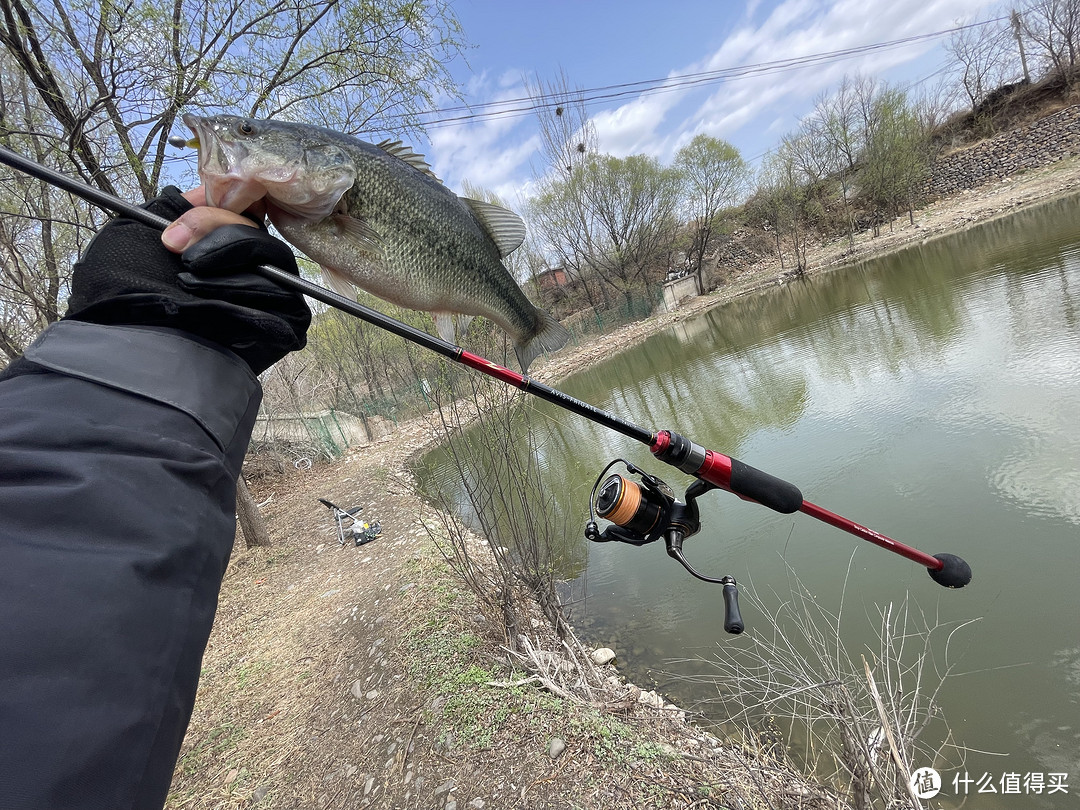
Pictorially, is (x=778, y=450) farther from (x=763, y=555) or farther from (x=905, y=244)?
(x=905, y=244)

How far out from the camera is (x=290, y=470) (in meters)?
14.5

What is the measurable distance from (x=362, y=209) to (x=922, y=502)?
6.01 m

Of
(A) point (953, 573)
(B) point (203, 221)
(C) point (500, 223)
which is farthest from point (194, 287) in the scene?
(A) point (953, 573)

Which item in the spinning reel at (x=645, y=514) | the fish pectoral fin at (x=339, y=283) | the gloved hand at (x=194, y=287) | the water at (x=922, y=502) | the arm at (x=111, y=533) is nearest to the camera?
the arm at (x=111, y=533)

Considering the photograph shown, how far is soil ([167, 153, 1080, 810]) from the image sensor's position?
8.49ft

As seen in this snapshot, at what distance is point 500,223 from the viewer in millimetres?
1916

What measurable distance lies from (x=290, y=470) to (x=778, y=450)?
43.6 feet

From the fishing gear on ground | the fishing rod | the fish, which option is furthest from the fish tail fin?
the fishing gear on ground

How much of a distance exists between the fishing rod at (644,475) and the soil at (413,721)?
126 centimetres

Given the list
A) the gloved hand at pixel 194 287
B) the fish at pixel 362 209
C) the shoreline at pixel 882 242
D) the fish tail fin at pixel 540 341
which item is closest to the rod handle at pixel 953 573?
the fish tail fin at pixel 540 341

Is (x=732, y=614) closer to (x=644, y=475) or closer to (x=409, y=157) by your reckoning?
(x=644, y=475)

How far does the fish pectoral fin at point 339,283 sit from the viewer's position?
5.27ft

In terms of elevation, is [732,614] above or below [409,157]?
below

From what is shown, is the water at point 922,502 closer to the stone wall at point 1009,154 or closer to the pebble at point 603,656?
the pebble at point 603,656
